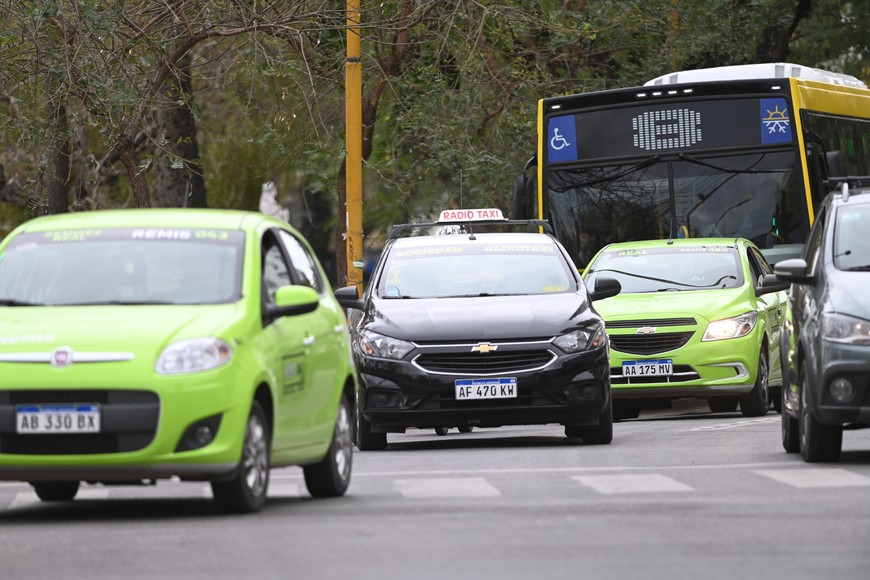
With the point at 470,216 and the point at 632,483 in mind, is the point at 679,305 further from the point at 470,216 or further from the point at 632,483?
the point at 632,483

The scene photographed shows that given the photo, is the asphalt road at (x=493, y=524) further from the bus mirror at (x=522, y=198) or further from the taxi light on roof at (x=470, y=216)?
the bus mirror at (x=522, y=198)

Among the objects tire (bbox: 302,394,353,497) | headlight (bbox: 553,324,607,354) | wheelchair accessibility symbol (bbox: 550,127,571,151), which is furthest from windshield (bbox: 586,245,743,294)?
tire (bbox: 302,394,353,497)

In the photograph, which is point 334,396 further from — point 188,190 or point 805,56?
point 805,56

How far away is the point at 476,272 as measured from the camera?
16.7 m

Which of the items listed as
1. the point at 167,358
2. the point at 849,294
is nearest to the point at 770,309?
the point at 849,294

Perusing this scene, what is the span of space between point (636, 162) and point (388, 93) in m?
9.43

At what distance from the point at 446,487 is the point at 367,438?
4482mm

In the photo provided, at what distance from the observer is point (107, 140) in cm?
2314

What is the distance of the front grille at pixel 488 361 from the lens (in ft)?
50.8

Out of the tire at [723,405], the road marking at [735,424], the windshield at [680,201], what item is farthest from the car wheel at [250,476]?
the windshield at [680,201]

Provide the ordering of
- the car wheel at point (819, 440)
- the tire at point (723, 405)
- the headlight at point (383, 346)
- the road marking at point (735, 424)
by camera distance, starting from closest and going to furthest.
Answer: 1. the car wheel at point (819, 440)
2. the headlight at point (383, 346)
3. the road marking at point (735, 424)
4. the tire at point (723, 405)

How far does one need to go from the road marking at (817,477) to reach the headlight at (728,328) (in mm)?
7398

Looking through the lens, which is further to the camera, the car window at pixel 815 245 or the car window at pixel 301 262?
the car window at pixel 815 245

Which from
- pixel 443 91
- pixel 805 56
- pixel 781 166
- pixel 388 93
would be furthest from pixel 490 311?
pixel 805 56
